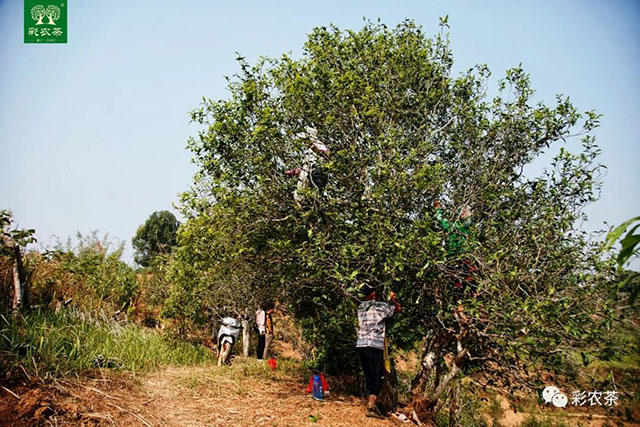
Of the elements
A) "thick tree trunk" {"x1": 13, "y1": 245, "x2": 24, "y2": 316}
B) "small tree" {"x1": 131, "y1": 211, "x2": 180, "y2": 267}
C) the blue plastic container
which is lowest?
the blue plastic container

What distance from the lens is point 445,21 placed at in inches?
316

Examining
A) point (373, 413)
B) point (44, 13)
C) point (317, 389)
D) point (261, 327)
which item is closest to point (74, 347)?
point (317, 389)

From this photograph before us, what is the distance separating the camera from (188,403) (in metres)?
6.84

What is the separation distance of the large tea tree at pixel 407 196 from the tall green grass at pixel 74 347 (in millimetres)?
2610

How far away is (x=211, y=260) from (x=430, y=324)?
448cm

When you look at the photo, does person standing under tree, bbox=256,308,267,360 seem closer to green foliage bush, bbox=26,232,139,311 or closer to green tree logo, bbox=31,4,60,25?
green foliage bush, bbox=26,232,139,311

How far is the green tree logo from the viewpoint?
6.11 m

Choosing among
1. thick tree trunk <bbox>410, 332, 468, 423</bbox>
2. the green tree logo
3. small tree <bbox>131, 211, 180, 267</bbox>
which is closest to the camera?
the green tree logo

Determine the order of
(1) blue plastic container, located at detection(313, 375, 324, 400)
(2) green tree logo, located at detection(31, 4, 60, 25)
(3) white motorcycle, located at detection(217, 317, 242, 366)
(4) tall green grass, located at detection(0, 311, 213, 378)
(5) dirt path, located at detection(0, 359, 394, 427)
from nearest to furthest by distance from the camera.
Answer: (5) dirt path, located at detection(0, 359, 394, 427) < (4) tall green grass, located at detection(0, 311, 213, 378) < (2) green tree logo, located at detection(31, 4, 60, 25) < (1) blue plastic container, located at detection(313, 375, 324, 400) < (3) white motorcycle, located at detection(217, 317, 242, 366)

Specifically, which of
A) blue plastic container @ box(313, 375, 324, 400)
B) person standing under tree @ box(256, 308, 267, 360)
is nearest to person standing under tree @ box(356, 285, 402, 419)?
blue plastic container @ box(313, 375, 324, 400)

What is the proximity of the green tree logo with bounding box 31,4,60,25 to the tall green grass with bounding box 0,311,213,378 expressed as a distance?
4289 millimetres

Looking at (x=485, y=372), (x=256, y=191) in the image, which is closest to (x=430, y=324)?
(x=485, y=372)

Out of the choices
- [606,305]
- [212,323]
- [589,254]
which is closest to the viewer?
[606,305]

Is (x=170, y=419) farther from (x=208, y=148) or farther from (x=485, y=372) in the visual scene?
(x=485, y=372)
